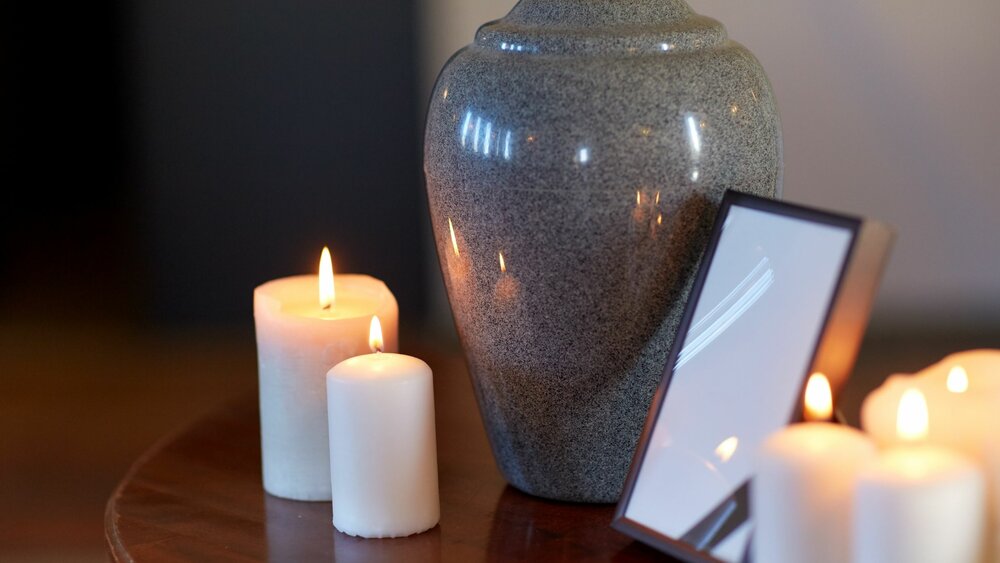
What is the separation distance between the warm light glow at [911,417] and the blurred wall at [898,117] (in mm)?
1610

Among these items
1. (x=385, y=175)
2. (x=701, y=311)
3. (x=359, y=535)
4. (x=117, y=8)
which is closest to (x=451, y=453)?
(x=359, y=535)

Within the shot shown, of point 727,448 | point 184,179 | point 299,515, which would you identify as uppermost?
point 727,448

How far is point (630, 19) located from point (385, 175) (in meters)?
1.47

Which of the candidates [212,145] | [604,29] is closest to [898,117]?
[212,145]

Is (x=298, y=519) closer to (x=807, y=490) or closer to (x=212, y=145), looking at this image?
(x=807, y=490)

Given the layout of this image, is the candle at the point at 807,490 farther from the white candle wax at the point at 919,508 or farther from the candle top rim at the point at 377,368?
the candle top rim at the point at 377,368

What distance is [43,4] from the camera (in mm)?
2227

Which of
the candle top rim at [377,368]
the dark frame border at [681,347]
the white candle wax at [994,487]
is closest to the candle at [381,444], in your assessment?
the candle top rim at [377,368]

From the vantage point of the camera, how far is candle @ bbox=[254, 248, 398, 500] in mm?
858

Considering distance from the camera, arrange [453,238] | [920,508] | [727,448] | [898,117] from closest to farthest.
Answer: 1. [920,508]
2. [727,448]
3. [453,238]
4. [898,117]

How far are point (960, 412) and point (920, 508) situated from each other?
8cm

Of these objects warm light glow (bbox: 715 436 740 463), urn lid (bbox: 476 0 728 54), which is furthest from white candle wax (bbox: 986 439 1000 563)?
urn lid (bbox: 476 0 728 54)

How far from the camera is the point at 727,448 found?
2.32 feet

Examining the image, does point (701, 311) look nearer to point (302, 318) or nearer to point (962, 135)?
point (302, 318)
